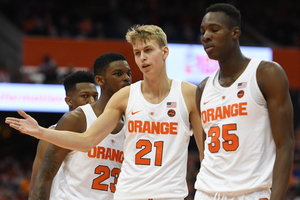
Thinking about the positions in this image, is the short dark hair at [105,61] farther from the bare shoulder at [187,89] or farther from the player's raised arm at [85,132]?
the bare shoulder at [187,89]

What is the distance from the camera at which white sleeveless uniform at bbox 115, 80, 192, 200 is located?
3.48m

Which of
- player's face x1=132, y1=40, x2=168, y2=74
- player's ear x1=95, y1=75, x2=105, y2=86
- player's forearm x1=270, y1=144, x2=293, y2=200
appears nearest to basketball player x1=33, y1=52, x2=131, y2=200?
player's ear x1=95, y1=75, x2=105, y2=86

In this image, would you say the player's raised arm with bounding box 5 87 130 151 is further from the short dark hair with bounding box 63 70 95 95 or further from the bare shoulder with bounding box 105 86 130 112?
the short dark hair with bounding box 63 70 95 95

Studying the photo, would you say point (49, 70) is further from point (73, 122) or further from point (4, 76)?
point (73, 122)

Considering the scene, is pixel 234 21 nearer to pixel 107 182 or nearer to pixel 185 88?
pixel 185 88

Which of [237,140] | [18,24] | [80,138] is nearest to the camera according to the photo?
[237,140]

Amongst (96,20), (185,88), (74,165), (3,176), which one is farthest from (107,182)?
(96,20)

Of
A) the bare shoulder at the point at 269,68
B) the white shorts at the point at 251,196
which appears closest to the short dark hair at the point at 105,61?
the bare shoulder at the point at 269,68

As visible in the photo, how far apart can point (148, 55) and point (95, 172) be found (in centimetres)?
136

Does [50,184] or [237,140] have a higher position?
[237,140]

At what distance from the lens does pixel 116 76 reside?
4457mm

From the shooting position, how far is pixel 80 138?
359 cm

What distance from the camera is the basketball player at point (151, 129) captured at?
3494mm

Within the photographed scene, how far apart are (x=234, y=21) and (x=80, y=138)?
161 centimetres
